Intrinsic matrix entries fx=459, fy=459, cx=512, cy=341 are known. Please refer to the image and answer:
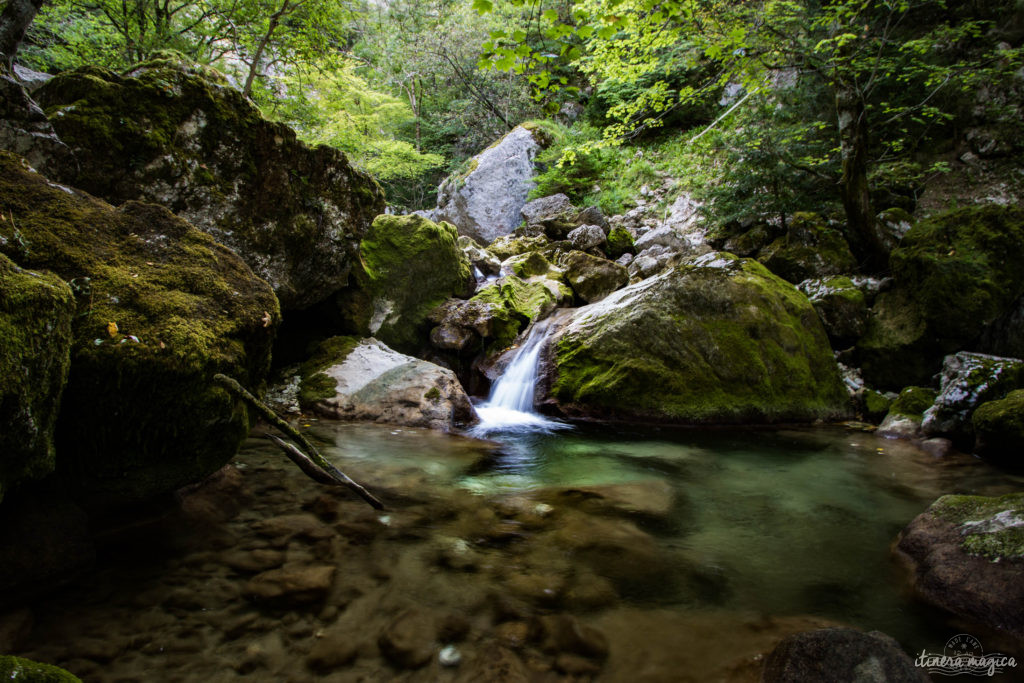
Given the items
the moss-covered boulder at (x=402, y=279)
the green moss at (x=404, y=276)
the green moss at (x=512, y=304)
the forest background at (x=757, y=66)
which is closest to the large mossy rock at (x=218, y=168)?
the forest background at (x=757, y=66)

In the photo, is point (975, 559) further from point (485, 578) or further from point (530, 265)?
point (530, 265)

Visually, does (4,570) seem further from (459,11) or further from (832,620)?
(459,11)

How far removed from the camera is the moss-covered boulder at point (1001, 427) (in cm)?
457

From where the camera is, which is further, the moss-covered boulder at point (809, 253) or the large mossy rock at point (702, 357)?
the moss-covered boulder at point (809, 253)

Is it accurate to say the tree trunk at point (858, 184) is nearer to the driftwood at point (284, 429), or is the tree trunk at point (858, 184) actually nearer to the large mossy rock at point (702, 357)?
the large mossy rock at point (702, 357)

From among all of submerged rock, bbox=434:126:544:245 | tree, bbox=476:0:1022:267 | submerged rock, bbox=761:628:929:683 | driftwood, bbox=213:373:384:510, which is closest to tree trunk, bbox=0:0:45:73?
driftwood, bbox=213:373:384:510

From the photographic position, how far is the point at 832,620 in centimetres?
233

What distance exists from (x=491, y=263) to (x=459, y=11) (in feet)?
57.5

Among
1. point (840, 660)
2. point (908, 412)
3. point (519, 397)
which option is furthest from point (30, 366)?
point (908, 412)

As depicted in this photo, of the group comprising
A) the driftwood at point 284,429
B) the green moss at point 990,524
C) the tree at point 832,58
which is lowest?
the green moss at point 990,524

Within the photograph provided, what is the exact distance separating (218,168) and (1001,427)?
8.69m

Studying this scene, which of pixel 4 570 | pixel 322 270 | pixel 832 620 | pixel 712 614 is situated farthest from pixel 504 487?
pixel 322 270

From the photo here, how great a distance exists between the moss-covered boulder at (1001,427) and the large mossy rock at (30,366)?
24.0 ft

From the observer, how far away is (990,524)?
98.7 inches
